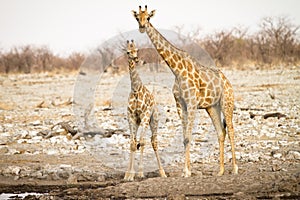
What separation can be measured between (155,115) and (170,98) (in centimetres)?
1130

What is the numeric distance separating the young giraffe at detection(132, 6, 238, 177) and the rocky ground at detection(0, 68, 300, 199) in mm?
764

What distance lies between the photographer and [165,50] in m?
9.59

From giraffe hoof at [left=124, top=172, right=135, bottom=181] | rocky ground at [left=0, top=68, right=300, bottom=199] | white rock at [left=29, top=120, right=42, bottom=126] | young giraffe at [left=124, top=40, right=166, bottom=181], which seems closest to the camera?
rocky ground at [left=0, top=68, right=300, bottom=199]

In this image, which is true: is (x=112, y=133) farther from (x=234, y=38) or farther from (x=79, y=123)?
(x=234, y=38)

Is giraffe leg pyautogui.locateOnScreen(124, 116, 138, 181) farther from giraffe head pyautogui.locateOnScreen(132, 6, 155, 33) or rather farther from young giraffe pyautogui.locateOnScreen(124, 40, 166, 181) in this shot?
giraffe head pyautogui.locateOnScreen(132, 6, 155, 33)

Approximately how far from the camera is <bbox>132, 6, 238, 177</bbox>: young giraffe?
30.7 ft

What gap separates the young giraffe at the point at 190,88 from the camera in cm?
936

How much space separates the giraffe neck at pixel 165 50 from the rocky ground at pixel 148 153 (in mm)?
1791

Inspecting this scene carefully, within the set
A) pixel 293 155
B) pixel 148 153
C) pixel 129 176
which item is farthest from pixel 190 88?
pixel 148 153

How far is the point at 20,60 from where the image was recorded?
49.6 m

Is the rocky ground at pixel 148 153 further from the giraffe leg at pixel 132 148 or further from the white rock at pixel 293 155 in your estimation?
the giraffe leg at pixel 132 148

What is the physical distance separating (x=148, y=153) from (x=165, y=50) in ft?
11.6

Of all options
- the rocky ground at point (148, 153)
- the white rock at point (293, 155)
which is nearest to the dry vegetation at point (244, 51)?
the rocky ground at point (148, 153)

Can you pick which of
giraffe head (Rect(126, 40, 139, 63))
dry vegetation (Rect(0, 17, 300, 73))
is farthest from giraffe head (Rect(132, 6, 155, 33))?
dry vegetation (Rect(0, 17, 300, 73))
